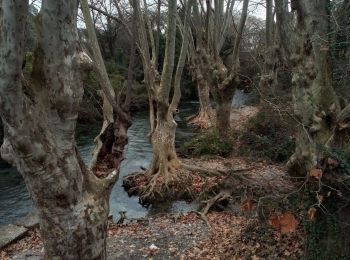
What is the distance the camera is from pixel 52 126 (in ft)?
15.3

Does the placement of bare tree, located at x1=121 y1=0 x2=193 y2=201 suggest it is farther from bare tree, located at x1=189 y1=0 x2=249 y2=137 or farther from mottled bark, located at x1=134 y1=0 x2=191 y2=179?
bare tree, located at x1=189 y1=0 x2=249 y2=137

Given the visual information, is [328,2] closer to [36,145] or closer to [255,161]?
[36,145]

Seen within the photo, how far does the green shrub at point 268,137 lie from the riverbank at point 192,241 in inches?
194

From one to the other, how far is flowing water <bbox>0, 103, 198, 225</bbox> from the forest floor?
4.98ft

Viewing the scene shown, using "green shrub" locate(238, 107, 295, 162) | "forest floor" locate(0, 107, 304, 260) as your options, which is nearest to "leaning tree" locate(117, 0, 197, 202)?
"forest floor" locate(0, 107, 304, 260)

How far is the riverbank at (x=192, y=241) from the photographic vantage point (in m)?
6.89

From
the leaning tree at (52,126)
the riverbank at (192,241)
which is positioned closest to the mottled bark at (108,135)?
the riverbank at (192,241)

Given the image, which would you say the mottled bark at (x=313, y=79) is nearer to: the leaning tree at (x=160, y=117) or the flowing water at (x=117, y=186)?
the leaning tree at (x=160, y=117)

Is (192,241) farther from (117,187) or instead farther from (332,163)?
(117,187)

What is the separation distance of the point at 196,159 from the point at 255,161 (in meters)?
2.33

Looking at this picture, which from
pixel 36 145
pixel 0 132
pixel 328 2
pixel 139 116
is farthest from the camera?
pixel 139 116

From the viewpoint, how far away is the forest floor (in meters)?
6.75

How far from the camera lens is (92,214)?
5039 mm

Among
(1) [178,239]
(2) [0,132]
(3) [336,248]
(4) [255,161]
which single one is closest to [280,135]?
(4) [255,161]
